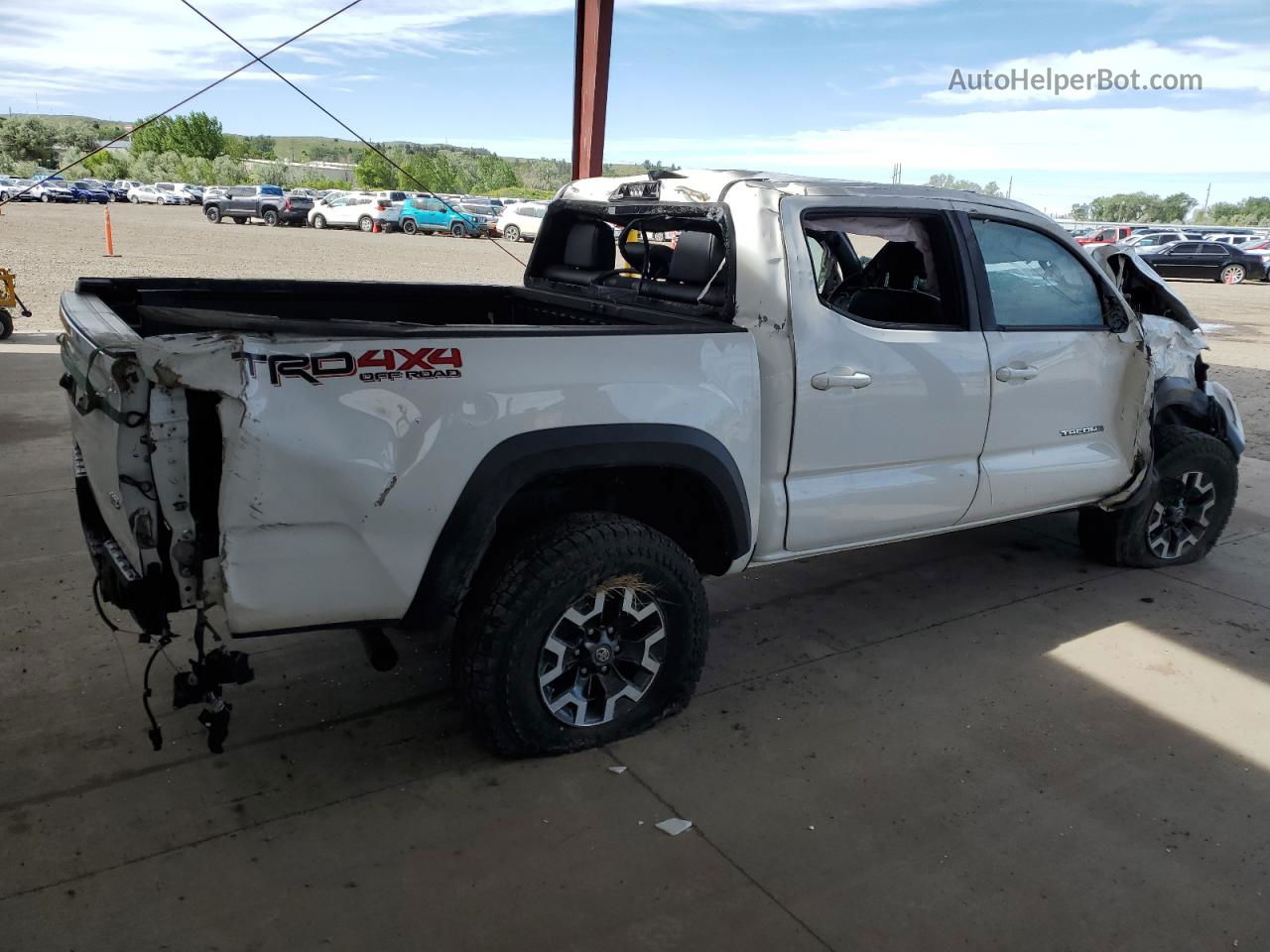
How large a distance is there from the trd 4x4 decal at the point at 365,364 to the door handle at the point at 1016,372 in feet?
7.65

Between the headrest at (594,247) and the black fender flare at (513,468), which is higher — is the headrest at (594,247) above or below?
above

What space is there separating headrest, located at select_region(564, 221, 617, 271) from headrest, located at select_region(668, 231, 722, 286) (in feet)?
2.23

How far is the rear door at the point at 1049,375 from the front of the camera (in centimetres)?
403

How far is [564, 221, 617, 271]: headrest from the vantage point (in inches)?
175

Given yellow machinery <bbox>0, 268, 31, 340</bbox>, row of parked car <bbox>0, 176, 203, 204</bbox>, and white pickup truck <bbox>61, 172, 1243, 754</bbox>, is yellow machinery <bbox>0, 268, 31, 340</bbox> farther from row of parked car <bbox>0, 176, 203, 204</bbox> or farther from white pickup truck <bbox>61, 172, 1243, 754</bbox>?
row of parked car <bbox>0, 176, 203, 204</bbox>

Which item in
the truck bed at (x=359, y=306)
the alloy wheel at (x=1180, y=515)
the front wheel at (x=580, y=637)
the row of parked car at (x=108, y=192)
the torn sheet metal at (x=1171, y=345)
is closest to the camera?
the front wheel at (x=580, y=637)

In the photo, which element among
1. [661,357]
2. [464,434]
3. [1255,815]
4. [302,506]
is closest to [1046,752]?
[1255,815]

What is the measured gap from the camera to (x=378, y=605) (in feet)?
9.01

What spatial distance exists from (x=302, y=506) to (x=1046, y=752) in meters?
2.56

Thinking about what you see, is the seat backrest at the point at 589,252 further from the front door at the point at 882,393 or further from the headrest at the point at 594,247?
the front door at the point at 882,393

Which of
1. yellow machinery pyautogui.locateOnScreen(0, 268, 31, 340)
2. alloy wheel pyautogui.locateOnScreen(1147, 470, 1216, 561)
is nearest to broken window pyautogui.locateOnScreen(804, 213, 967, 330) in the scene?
alloy wheel pyautogui.locateOnScreen(1147, 470, 1216, 561)

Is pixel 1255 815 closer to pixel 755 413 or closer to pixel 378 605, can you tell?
pixel 755 413

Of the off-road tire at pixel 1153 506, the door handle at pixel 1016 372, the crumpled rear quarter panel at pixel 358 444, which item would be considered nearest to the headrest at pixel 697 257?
the crumpled rear quarter panel at pixel 358 444

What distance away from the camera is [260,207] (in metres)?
39.6
